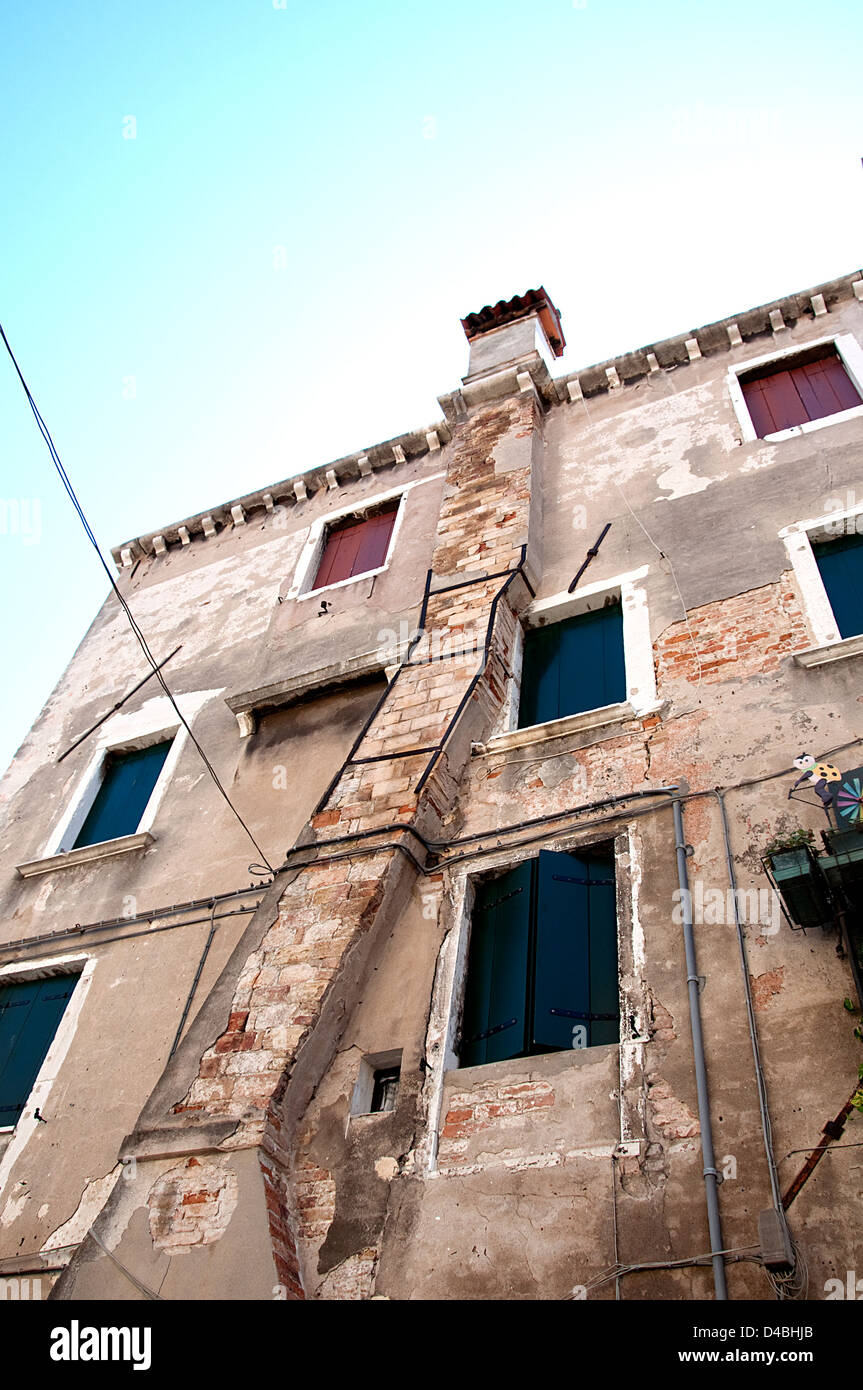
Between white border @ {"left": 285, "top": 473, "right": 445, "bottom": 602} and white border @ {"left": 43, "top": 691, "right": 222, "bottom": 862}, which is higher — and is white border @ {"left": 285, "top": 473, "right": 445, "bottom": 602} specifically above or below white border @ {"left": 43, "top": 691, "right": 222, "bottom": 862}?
above

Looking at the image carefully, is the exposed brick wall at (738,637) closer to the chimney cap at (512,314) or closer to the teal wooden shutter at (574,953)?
the teal wooden shutter at (574,953)

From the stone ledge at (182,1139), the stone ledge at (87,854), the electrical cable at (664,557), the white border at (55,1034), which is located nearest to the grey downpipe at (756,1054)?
the electrical cable at (664,557)

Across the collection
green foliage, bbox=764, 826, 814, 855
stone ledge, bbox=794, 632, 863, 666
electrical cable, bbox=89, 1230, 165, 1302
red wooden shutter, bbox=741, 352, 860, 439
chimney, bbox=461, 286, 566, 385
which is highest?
chimney, bbox=461, 286, 566, 385

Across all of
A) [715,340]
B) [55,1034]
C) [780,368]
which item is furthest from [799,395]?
[55,1034]

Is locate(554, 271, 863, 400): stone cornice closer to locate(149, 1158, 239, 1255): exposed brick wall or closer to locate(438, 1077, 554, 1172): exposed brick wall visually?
locate(438, 1077, 554, 1172): exposed brick wall

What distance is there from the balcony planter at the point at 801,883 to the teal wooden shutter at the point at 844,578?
274 centimetres

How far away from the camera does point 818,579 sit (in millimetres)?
8188

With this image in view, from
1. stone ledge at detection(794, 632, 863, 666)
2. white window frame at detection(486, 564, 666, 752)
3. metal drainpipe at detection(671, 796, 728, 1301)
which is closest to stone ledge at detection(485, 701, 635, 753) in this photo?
white window frame at detection(486, 564, 666, 752)

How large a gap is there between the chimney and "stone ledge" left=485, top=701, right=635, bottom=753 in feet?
21.8

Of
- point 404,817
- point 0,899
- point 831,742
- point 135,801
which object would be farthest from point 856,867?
point 0,899

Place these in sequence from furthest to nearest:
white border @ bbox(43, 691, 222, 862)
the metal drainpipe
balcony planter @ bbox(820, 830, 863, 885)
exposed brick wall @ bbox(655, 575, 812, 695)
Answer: white border @ bbox(43, 691, 222, 862) < exposed brick wall @ bbox(655, 575, 812, 695) < balcony planter @ bbox(820, 830, 863, 885) < the metal drainpipe

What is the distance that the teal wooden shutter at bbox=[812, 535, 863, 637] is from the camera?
782 cm
